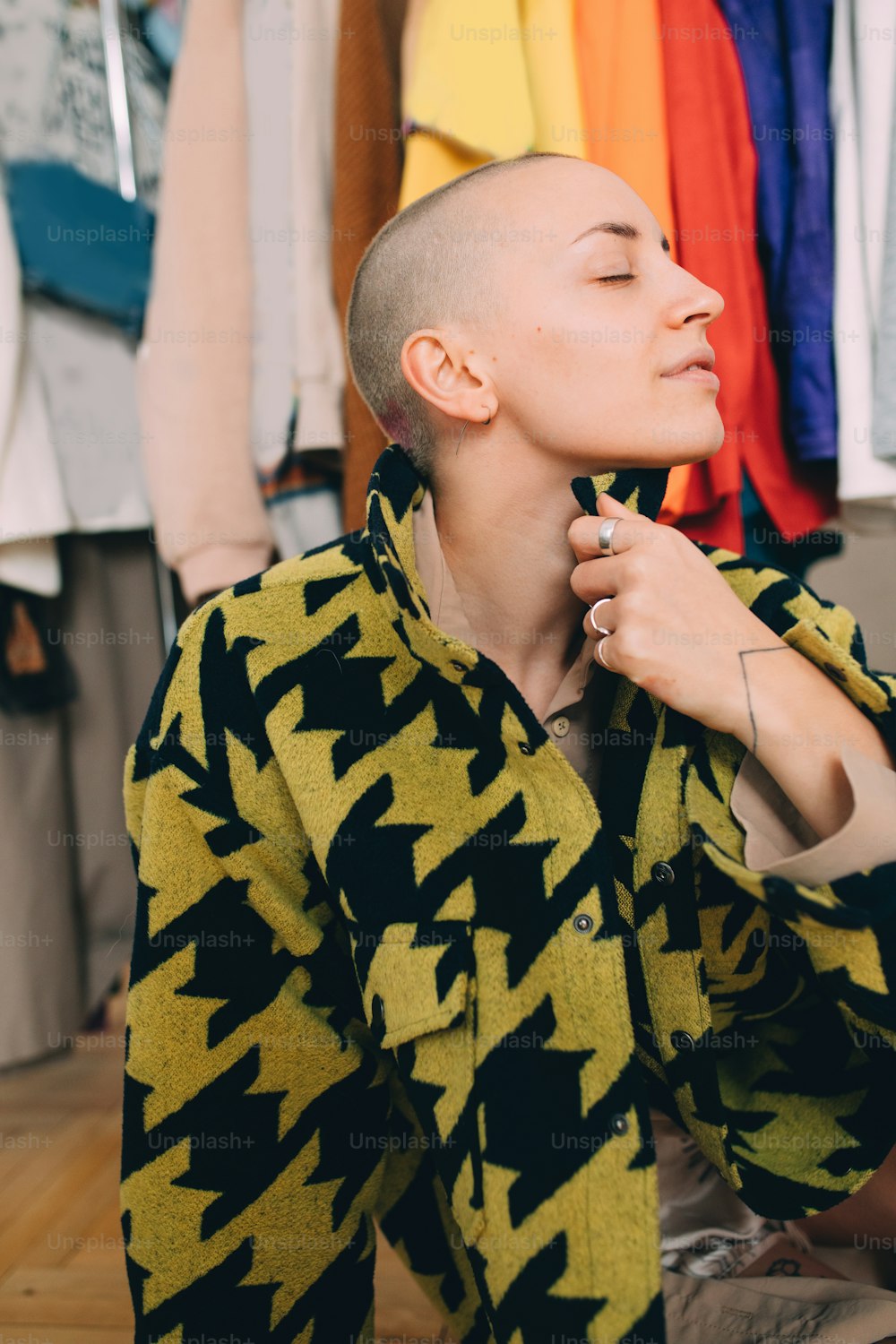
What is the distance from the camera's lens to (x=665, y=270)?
0.94 metres

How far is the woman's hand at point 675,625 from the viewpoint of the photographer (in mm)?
798

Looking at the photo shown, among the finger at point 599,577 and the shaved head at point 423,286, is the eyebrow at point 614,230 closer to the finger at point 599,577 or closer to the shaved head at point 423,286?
the shaved head at point 423,286

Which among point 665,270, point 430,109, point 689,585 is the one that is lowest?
point 689,585

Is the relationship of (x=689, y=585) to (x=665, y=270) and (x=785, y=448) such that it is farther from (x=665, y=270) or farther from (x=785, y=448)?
(x=785, y=448)

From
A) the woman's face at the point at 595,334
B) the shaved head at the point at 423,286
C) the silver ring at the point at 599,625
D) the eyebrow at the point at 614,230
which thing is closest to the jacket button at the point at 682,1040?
the silver ring at the point at 599,625

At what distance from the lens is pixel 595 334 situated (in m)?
0.90

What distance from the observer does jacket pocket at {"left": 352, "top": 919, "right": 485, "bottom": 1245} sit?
2.66ft

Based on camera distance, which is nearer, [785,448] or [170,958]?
[170,958]

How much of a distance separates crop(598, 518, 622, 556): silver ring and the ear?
187 mm

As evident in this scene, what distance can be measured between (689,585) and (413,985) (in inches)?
16.5

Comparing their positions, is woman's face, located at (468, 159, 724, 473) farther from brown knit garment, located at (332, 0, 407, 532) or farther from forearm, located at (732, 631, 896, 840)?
brown knit garment, located at (332, 0, 407, 532)

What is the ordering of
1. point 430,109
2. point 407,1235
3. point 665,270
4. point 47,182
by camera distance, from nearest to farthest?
1. point 665,270
2. point 407,1235
3. point 430,109
4. point 47,182

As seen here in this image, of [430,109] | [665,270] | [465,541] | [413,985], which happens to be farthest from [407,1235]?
[430,109]

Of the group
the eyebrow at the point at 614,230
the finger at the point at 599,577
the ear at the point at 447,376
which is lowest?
the finger at the point at 599,577
